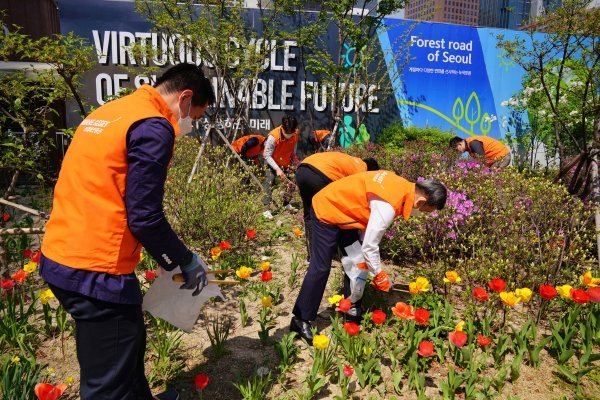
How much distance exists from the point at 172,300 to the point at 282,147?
4.23 meters

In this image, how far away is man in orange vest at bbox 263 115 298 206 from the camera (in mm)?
5570

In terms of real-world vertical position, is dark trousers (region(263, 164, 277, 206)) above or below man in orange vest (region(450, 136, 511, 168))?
below

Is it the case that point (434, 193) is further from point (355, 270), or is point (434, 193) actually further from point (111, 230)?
point (111, 230)

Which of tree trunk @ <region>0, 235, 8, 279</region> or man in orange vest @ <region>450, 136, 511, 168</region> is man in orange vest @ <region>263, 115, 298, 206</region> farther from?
tree trunk @ <region>0, 235, 8, 279</region>

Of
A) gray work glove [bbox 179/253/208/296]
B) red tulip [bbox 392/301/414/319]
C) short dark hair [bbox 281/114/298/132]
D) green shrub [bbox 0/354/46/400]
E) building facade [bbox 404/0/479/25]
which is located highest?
building facade [bbox 404/0/479/25]

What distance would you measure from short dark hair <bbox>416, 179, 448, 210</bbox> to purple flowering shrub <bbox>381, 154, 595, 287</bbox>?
0.72 metres

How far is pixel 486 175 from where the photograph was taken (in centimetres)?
442

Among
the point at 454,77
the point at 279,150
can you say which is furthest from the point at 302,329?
the point at 454,77

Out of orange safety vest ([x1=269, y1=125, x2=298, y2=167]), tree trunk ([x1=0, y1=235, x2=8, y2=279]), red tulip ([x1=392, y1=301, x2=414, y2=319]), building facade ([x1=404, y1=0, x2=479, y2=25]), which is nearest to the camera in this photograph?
red tulip ([x1=392, y1=301, x2=414, y2=319])

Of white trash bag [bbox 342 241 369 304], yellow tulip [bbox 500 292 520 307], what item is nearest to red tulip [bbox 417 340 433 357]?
yellow tulip [bbox 500 292 520 307]

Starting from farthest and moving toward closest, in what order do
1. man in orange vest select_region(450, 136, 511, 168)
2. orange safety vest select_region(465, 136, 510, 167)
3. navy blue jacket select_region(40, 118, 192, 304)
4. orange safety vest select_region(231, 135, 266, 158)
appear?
1. orange safety vest select_region(231, 135, 266, 158)
2. orange safety vest select_region(465, 136, 510, 167)
3. man in orange vest select_region(450, 136, 511, 168)
4. navy blue jacket select_region(40, 118, 192, 304)

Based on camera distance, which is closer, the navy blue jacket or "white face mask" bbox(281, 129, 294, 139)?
the navy blue jacket

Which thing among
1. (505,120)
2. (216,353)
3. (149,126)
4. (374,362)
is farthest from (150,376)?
(505,120)

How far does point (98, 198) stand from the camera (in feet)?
5.15
